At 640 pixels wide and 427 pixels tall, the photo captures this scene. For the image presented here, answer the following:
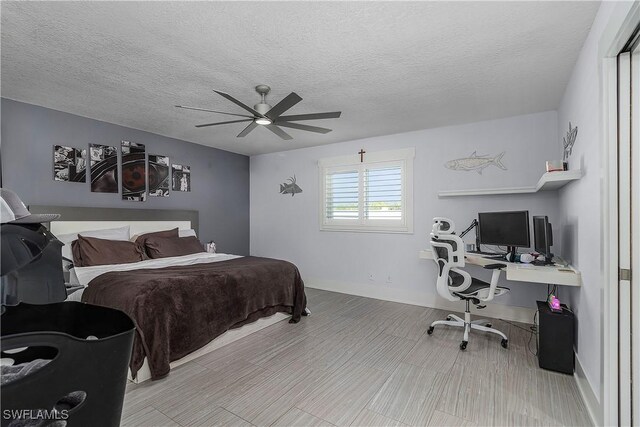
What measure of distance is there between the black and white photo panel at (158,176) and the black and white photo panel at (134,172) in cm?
9

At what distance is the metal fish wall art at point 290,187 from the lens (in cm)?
571

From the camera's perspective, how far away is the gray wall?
337cm

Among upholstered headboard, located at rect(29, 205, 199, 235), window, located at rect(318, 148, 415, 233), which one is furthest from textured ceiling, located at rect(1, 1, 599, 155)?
upholstered headboard, located at rect(29, 205, 199, 235)

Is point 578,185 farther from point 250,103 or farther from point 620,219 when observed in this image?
point 250,103

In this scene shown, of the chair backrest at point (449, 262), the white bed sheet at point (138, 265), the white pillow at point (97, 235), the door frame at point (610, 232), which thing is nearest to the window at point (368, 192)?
the chair backrest at point (449, 262)

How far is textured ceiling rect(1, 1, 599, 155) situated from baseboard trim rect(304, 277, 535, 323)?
2401mm

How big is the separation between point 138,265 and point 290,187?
2.89m

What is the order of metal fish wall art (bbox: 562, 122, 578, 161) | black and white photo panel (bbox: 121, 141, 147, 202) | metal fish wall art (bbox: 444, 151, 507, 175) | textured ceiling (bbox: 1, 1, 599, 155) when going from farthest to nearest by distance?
black and white photo panel (bbox: 121, 141, 147, 202) < metal fish wall art (bbox: 444, 151, 507, 175) < metal fish wall art (bbox: 562, 122, 578, 161) < textured ceiling (bbox: 1, 1, 599, 155)

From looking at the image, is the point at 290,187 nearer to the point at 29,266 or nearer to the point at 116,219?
the point at 116,219

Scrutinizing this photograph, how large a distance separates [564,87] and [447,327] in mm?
2736

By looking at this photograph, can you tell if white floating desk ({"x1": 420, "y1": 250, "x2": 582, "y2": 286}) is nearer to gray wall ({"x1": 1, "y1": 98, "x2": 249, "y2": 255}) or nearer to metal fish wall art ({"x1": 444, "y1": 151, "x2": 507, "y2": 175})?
metal fish wall art ({"x1": 444, "y1": 151, "x2": 507, "y2": 175})

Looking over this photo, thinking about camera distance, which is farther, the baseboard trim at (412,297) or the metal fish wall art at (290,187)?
the metal fish wall art at (290,187)

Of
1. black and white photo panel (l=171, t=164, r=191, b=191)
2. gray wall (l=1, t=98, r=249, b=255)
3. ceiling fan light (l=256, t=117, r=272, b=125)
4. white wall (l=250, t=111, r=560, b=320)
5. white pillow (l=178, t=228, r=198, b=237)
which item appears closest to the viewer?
ceiling fan light (l=256, t=117, r=272, b=125)

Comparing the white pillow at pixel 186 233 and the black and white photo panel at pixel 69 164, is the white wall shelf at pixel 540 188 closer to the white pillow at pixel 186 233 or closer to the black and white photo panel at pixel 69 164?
the white pillow at pixel 186 233
